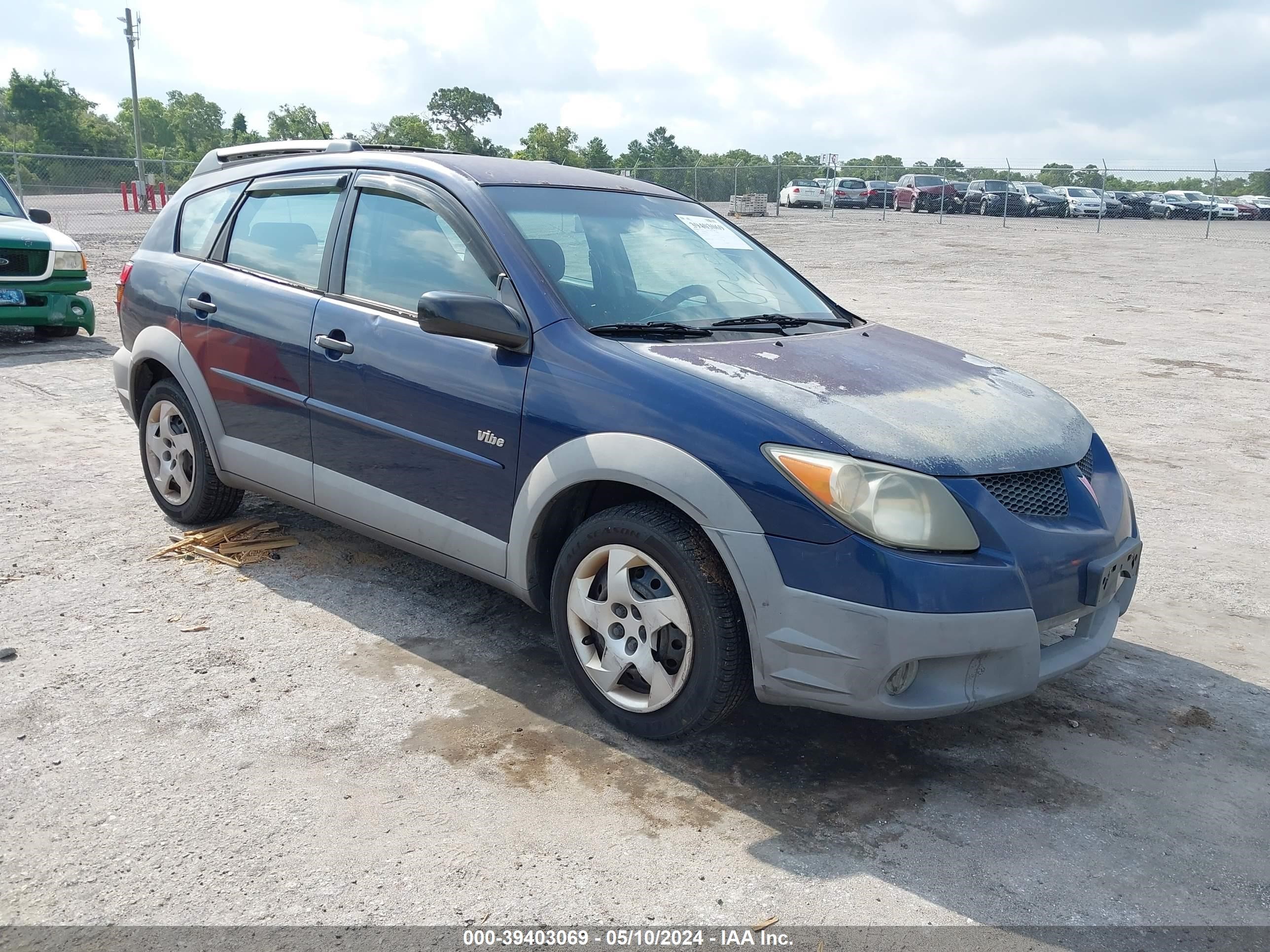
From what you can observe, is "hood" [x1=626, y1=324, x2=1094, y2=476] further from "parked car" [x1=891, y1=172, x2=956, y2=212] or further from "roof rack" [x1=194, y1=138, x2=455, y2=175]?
"parked car" [x1=891, y1=172, x2=956, y2=212]

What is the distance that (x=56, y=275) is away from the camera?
10836mm

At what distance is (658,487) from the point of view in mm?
3219

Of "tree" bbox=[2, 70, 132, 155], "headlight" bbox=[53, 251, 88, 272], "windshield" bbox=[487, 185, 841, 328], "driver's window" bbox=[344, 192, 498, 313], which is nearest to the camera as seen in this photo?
"windshield" bbox=[487, 185, 841, 328]

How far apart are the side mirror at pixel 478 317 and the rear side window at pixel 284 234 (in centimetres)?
103

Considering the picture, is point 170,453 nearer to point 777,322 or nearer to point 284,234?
point 284,234

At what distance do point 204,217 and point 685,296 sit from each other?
256cm

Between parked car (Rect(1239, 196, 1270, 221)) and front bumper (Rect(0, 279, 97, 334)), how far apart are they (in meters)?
47.0

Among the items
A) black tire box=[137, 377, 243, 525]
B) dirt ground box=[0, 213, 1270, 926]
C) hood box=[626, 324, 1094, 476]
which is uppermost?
hood box=[626, 324, 1094, 476]

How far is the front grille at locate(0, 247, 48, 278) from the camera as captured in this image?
1050cm

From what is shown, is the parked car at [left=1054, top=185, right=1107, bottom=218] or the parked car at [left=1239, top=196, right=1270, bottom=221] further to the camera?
the parked car at [left=1239, top=196, right=1270, bottom=221]

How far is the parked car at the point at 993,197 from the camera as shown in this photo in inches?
1601

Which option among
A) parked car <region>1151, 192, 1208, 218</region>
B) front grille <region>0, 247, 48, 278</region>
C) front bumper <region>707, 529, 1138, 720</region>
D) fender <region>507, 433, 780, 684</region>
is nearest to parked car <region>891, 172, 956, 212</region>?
parked car <region>1151, 192, 1208, 218</region>

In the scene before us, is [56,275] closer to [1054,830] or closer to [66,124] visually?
[1054,830]

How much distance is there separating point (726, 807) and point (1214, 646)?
2.43m
